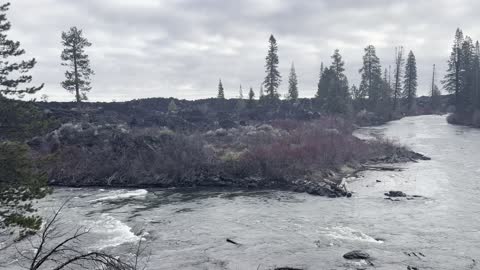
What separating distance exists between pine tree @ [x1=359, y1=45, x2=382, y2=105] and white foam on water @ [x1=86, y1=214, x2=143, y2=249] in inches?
3183

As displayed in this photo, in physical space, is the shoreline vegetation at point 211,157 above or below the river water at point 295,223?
above

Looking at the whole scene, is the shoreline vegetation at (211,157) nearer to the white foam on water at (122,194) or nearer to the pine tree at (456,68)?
the white foam on water at (122,194)

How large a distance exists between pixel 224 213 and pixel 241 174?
32.0ft

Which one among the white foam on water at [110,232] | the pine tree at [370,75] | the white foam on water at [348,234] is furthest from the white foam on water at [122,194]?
the pine tree at [370,75]

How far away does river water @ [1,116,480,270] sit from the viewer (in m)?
17.4

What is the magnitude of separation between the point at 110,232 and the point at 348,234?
40.1 ft

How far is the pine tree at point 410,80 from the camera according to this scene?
105000 millimetres

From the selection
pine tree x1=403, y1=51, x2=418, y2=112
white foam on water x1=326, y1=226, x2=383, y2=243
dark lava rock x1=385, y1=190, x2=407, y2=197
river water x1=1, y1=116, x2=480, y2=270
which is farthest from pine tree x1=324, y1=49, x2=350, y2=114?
white foam on water x1=326, y1=226, x2=383, y2=243

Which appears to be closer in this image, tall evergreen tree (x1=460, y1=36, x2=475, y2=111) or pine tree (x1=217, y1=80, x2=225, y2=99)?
tall evergreen tree (x1=460, y1=36, x2=475, y2=111)

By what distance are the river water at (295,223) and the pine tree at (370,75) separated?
6094 cm

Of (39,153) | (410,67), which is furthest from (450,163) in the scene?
(410,67)

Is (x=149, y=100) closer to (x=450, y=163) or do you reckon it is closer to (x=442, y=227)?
(x=450, y=163)

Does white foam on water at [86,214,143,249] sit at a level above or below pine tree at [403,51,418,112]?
below

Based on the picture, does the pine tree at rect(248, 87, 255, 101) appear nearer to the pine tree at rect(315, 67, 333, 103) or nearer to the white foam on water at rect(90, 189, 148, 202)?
the pine tree at rect(315, 67, 333, 103)
